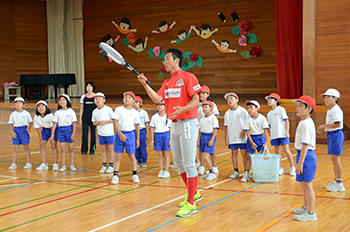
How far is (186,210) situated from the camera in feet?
15.0

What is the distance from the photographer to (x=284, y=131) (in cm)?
674

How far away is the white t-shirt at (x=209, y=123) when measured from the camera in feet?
21.8

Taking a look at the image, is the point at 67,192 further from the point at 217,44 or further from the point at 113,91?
the point at 113,91

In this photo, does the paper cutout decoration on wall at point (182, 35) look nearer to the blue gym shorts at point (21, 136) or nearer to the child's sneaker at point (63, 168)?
the blue gym shorts at point (21, 136)

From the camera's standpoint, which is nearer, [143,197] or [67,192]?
[143,197]

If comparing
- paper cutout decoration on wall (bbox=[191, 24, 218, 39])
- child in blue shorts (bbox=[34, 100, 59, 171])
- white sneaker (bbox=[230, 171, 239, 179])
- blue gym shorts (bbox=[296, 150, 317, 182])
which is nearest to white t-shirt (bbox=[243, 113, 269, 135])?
white sneaker (bbox=[230, 171, 239, 179])

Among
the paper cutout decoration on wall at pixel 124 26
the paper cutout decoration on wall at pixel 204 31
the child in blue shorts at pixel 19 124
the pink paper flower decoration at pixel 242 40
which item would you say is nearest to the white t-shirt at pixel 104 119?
the child in blue shorts at pixel 19 124

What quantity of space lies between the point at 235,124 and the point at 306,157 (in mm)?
2315

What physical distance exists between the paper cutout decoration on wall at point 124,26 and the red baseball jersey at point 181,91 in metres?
13.7

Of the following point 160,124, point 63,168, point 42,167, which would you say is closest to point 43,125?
point 42,167

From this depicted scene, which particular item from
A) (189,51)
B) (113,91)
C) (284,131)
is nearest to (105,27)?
(113,91)

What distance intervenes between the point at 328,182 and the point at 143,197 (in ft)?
9.53

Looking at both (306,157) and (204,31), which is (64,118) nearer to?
(306,157)

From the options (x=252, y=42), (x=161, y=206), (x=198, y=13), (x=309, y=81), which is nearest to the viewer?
(x=161, y=206)
